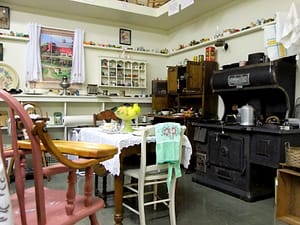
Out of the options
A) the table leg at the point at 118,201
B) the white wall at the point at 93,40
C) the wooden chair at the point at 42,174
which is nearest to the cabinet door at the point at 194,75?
the white wall at the point at 93,40

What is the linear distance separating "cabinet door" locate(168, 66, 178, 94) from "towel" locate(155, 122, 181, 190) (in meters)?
2.95

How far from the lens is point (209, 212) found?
9.29 feet

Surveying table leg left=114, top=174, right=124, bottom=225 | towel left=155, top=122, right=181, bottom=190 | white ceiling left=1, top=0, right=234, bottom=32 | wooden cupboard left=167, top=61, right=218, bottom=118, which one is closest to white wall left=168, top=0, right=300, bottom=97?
white ceiling left=1, top=0, right=234, bottom=32

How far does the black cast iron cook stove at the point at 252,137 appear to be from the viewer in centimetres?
295

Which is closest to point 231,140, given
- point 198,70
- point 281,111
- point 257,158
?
point 257,158

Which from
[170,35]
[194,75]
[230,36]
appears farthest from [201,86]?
[170,35]

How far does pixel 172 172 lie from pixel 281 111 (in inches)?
74.0

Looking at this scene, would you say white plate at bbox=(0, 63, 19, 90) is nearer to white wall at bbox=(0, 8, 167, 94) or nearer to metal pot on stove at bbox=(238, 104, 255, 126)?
white wall at bbox=(0, 8, 167, 94)

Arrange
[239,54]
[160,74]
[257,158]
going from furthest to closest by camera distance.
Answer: [160,74] → [239,54] → [257,158]

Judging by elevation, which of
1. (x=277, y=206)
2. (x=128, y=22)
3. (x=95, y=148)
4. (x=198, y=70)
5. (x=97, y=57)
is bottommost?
(x=277, y=206)

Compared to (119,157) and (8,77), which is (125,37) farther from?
(119,157)

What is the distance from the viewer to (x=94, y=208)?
4.24ft

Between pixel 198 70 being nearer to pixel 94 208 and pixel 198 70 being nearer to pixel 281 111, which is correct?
pixel 281 111

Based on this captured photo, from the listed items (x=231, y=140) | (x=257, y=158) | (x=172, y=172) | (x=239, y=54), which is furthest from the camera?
(x=239, y=54)
